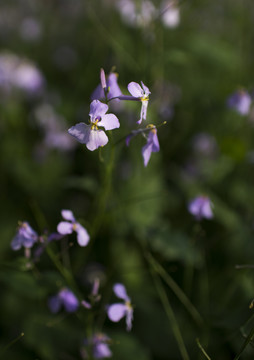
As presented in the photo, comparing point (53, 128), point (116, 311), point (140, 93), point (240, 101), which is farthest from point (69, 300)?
point (53, 128)

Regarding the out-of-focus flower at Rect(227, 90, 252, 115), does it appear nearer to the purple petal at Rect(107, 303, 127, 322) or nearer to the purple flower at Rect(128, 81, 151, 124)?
the purple flower at Rect(128, 81, 151, 124)

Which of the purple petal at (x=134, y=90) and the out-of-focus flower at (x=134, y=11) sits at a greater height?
the purple petal at (x=134, y=90)

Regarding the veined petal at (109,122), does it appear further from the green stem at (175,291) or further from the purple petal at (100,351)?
the purple petal at (100,351)

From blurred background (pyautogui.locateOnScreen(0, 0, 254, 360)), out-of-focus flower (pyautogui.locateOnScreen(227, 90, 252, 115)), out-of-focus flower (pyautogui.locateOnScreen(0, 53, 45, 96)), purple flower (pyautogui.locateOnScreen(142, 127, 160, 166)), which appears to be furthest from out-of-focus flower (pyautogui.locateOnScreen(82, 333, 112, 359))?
out-of-focus flower (pyautogui.locateOnScreen(0, 53, 45, 96))

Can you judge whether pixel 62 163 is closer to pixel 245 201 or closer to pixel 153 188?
pixel 153 188

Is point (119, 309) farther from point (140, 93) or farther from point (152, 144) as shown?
point (140, 93)

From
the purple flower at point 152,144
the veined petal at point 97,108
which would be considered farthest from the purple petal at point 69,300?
the veined petal at point 97,108
